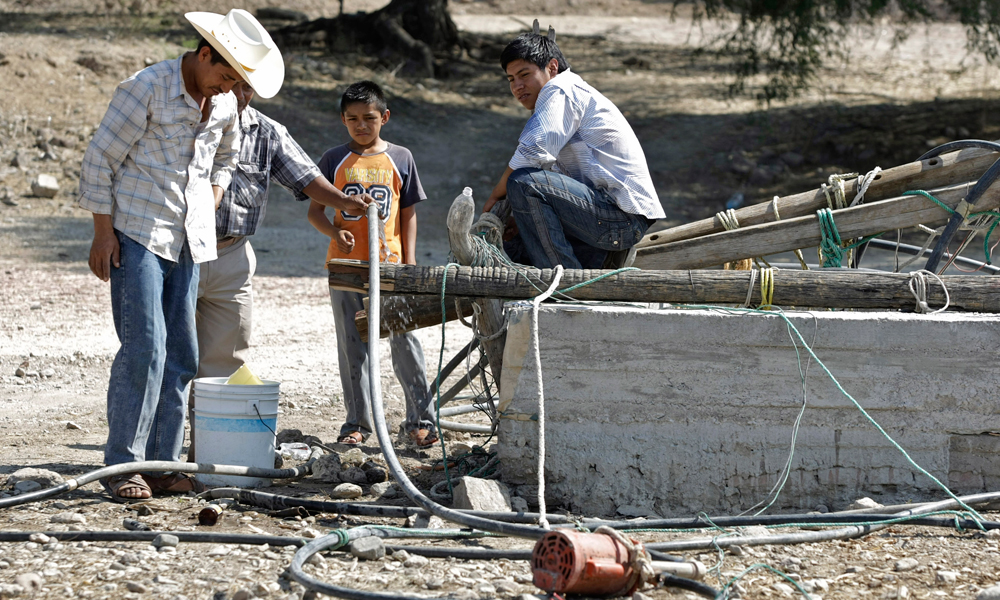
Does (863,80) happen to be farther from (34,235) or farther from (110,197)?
Answer: (110,197)

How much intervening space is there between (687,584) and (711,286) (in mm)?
1471

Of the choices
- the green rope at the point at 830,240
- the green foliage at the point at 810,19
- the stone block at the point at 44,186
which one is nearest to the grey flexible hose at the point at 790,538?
the green rope at the point at 830,240

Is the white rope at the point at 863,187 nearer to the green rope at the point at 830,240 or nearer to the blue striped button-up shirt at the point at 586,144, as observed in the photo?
the green rope at the point at 830,240

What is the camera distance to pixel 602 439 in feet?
13.3

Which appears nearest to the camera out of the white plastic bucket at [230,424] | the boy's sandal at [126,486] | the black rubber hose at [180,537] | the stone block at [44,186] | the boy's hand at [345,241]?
the black rubber hose at [180,537]

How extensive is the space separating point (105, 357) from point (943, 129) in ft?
41.5

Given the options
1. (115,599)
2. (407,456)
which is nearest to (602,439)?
(407,456)

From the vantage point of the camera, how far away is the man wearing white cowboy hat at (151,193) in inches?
150

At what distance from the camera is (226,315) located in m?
4.73

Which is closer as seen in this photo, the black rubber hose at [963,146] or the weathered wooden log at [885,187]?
the black rubber hose at [963,146]

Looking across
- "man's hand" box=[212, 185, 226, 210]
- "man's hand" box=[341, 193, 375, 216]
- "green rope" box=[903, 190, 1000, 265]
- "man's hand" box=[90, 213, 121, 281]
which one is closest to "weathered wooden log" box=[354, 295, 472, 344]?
"man's hand" box=[341, 193, 375, 216]

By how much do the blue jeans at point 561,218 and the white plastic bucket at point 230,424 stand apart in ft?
4.47

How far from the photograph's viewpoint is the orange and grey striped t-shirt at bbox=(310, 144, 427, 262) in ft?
16.3

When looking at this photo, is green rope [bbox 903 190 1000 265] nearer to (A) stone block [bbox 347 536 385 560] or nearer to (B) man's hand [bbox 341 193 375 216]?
(B) man's hand [bbox 341 193 375 216]
